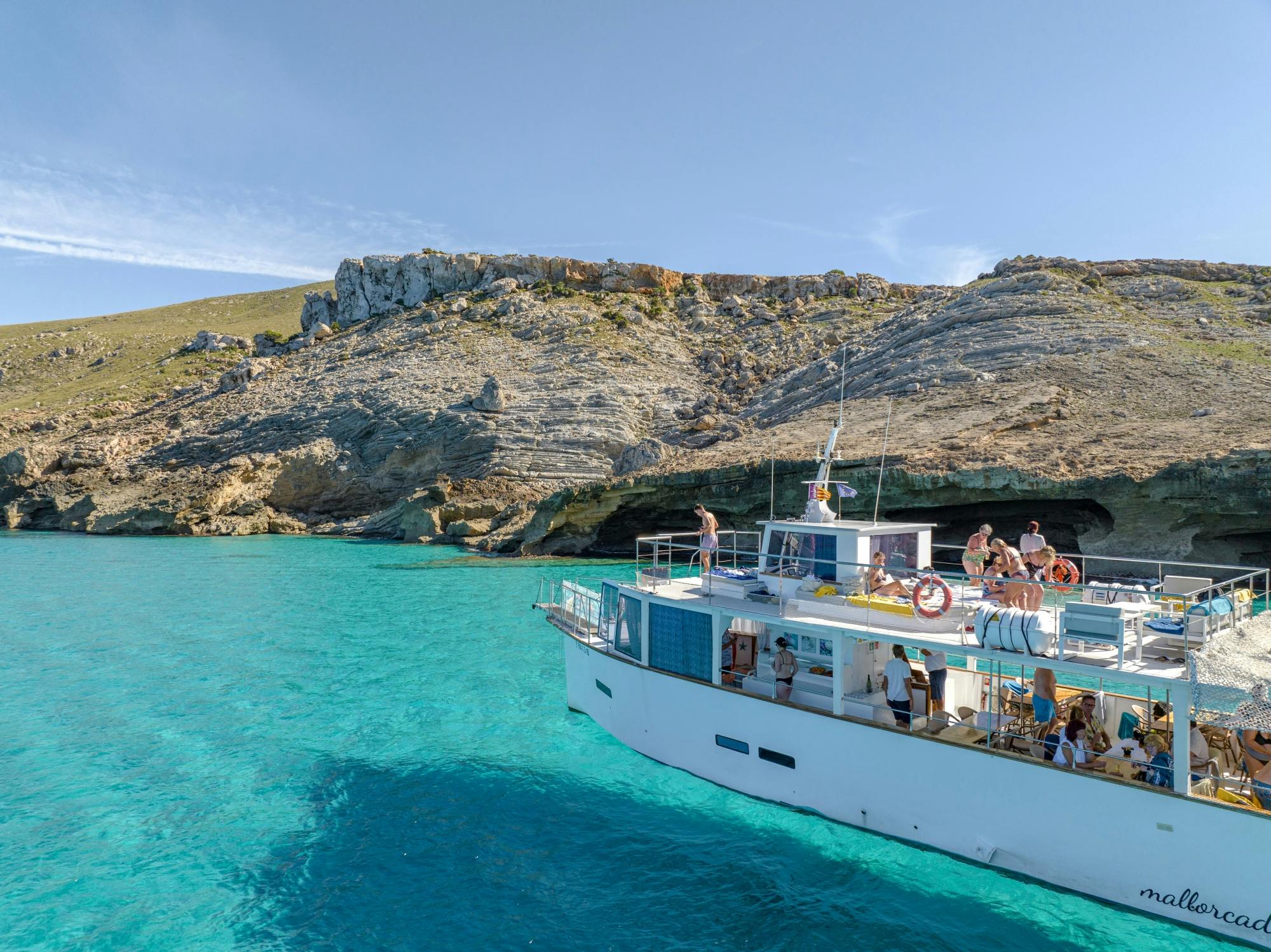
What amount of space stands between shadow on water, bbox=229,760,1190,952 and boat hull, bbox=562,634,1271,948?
26.8 inches

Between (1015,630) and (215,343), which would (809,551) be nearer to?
(1015,630)

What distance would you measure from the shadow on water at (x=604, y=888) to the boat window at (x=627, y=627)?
227cm

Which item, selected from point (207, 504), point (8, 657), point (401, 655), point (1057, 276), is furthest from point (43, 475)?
point (1057, 276)

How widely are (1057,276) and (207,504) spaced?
57528 millimetres

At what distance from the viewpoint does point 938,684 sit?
980 cm

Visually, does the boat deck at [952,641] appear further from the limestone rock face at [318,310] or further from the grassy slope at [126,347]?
the grassy slope at [126,347]

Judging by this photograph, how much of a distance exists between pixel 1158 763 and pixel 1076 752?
0.81 meters

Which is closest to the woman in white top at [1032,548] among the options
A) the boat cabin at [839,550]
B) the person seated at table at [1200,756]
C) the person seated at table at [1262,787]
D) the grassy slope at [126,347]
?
the boat cabin at [839,550]

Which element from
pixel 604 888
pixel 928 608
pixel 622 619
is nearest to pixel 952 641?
pixel 928 608

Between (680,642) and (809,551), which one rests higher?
(809,551)

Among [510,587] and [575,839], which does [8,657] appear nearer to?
[510,587]

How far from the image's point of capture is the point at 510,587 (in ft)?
95.5

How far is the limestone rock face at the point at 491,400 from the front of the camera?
169 feet

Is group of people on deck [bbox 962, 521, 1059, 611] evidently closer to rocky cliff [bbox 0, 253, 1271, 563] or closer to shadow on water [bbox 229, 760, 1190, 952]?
shadow on water [bbox 229, 760, 1190, 952]
